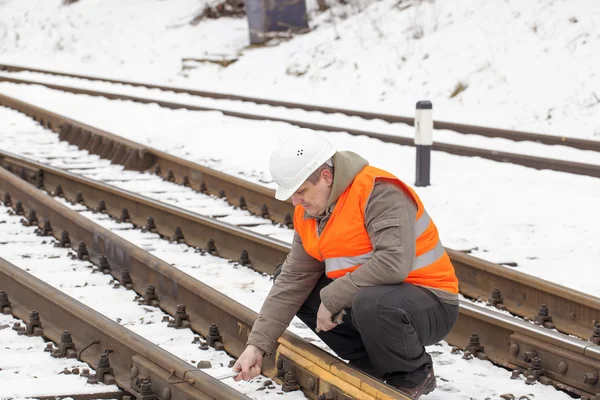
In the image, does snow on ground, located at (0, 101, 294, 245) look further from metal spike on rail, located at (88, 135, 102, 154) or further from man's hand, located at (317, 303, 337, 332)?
man's hand, located at (317, 303, 337, 332)

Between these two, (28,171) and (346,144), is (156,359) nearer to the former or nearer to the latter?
(28,171)

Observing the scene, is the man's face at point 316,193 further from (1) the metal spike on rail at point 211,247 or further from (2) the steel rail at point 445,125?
(2) the steel rail at point 445,125

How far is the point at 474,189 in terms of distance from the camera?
9.95 metres

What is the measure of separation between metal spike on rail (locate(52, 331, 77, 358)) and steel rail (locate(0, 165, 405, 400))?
2.38ft

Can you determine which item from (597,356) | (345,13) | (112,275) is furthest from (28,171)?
(345,13)

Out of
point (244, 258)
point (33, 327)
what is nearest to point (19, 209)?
point (244, 258)

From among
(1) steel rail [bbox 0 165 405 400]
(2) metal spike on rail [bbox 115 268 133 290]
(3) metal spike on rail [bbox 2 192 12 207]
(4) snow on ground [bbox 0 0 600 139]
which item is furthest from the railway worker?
(4) snow on ground [bbox 0 0 600 139]

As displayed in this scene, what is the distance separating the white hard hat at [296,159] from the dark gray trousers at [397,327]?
53cm

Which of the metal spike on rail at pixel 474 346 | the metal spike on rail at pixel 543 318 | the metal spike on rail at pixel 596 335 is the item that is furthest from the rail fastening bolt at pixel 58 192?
the metal spike on rail at pixel 596 335

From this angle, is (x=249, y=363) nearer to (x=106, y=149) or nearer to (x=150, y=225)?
(x=150, y=225)

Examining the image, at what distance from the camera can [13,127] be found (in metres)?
14.7

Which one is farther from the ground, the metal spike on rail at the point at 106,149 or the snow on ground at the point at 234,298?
the metal spike on rail at the point at 106,149

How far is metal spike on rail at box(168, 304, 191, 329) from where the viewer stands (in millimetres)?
5906

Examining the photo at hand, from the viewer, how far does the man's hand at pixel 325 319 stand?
14.1 ft
